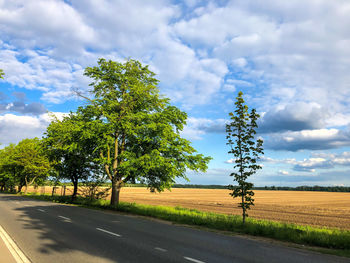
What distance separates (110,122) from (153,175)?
5.91 metres

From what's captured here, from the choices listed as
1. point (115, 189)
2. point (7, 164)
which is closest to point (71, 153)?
point (115, 189)

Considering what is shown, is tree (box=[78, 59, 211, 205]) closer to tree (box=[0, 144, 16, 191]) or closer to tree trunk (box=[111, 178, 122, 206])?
tree trunk (box=[111, 178, 122, 206])

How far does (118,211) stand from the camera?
20500mm

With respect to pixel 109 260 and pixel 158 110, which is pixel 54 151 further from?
pixel 109 260

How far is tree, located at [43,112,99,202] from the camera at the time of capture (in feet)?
72.4

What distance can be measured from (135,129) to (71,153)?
48.4 feet

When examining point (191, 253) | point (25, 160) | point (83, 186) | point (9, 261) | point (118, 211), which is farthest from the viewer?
point (25, 160)

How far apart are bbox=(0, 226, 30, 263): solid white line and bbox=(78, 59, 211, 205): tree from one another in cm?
1016

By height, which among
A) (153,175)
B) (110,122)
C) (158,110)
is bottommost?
(153,175)

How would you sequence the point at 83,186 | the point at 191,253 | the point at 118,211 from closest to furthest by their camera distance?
the point at 191,253 → the point at 118,211 → the point at 83,186

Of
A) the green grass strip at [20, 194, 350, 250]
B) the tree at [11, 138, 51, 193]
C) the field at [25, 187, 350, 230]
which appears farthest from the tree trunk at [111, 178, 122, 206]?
the tree at [11, 138, 51, 193]

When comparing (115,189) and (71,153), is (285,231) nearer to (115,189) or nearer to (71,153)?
(115,189)

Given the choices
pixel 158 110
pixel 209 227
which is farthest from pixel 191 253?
pixel 158 110

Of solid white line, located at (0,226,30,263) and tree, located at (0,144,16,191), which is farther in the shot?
tree, located at (0,144,16,191)
